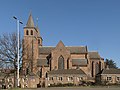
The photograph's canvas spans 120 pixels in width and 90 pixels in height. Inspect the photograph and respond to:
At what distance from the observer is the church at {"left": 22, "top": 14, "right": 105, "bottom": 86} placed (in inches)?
3647

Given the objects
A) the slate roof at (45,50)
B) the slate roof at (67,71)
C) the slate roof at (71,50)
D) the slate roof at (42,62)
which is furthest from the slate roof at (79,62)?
the slate roof at (45,50)

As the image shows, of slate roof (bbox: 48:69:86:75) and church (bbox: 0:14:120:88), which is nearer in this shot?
church (bbox: 0:14:120:88)

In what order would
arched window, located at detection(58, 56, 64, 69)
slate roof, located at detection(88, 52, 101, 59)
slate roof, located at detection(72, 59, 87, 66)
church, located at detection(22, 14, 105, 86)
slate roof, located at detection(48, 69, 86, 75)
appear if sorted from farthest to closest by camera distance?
slate roof, located at detection(88, 52, 101, 59) < slate roof, located at detection(72, 59, 87, 66) < arched window, located at detection(58, 56, 64, 69) < slate roof, located at detection(48, 69, 86, 75) < church, located at detection(22, 14, 105, 86)

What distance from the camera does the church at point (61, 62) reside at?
92.6 m

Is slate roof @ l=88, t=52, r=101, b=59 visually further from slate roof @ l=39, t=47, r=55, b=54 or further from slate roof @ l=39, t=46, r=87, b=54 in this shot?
slate roof @ l=39, t=47, r=55, b=54

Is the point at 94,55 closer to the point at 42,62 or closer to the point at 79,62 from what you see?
the point at 79,62

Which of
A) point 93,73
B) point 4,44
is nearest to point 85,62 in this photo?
point 93,73

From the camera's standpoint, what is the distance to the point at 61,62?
99188 mm

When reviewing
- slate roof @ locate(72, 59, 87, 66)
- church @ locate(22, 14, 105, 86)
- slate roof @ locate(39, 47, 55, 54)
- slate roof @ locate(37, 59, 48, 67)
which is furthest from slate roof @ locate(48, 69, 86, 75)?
slate roof @ locate(39, 47, 55, 54)

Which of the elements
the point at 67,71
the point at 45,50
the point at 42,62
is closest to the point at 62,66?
the point at 67,71

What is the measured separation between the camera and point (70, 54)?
100625mm

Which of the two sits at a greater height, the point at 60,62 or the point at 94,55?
the point at 94,55

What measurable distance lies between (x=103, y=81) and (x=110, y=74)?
560 cm

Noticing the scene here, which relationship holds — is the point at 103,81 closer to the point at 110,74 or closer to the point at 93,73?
the point at 110,74
